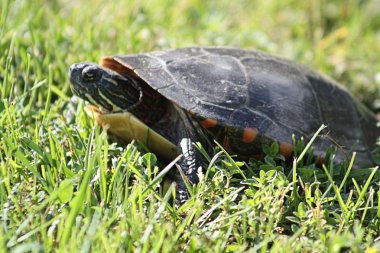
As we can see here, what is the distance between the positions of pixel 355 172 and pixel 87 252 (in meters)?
1.74

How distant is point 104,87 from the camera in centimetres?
361

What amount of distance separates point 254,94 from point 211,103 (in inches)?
12.2

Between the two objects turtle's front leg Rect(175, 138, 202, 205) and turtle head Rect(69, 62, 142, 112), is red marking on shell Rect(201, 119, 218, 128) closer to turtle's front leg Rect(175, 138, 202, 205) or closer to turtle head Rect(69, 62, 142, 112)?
turtle's front leg Rect(175, 138, 202, 205)

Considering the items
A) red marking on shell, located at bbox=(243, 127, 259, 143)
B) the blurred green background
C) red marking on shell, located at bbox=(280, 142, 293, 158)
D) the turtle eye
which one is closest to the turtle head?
the turtle eye

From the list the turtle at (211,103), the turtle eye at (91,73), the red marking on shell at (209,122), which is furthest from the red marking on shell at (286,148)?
the turtle eye at (91,73)

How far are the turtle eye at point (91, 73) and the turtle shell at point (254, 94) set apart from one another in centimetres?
14

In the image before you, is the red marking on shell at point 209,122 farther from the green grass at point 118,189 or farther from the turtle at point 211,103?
the green grass at point 118,189

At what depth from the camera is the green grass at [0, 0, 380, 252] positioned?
2.40 metres

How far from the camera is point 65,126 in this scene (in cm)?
332

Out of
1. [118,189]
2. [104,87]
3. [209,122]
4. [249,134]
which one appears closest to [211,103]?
[209,122]

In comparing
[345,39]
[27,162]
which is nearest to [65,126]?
[27,162]

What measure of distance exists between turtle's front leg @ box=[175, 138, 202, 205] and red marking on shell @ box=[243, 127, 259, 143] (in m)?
0.32

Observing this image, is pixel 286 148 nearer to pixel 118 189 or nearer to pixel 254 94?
pixel 254 94

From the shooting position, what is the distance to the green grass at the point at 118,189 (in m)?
2.40
